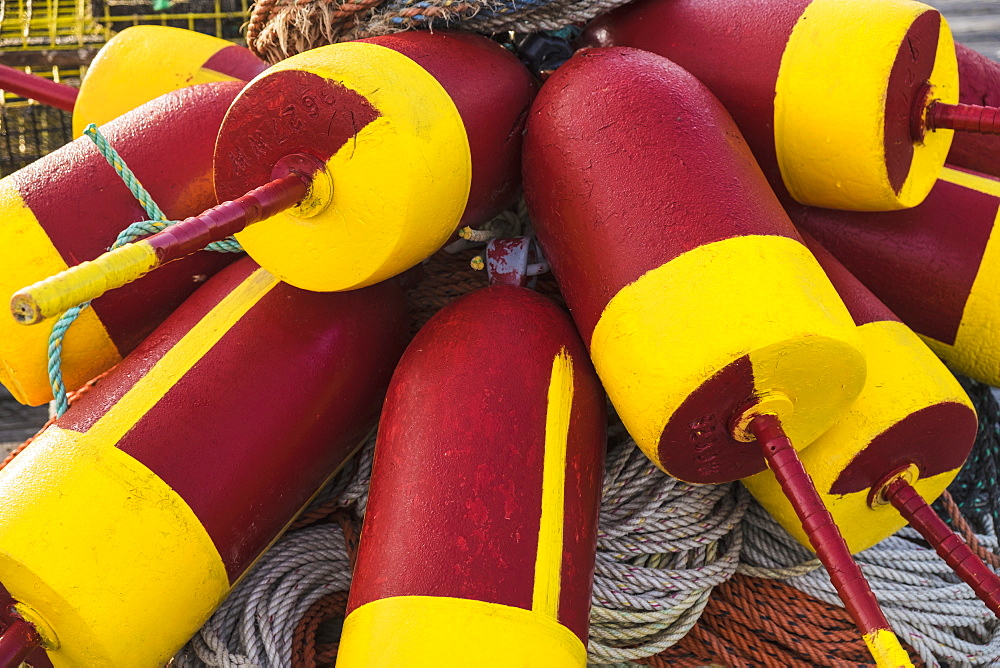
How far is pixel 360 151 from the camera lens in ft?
2.93

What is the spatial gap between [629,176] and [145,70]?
0.83m

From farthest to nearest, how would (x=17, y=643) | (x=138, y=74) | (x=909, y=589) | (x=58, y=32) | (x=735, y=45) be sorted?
1. (x=58, y=32)
2. (x=138, y=74)
3. (x=909, y=589)
4. (x=735, y=45)
5. (x=17, y=643)

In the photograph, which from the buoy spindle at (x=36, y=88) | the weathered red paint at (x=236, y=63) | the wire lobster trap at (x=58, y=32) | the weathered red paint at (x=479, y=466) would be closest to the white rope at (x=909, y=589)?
the weathered red paint at (x=479, y=466)

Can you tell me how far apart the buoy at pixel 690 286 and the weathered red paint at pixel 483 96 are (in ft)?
0.17

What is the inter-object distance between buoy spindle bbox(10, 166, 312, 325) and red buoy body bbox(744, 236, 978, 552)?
63 centimetres

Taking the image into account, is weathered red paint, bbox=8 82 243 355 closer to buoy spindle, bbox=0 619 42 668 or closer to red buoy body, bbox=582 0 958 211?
buoy spindle, bbox=0 619 42 668

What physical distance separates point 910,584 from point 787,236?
1.88ft

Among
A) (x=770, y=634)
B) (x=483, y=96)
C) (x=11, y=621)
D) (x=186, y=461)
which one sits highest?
(x=483, y=96)

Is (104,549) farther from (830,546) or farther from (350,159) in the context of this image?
(830,546)

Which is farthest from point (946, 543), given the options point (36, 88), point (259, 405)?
point (36, 88)

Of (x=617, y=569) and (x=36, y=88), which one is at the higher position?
(x=36, y=88)

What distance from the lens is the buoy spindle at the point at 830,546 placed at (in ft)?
2.37

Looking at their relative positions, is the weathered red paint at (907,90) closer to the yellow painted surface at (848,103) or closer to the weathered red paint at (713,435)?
the yellow painted surface at (848,103)

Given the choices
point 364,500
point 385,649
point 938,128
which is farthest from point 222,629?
point 938,128
